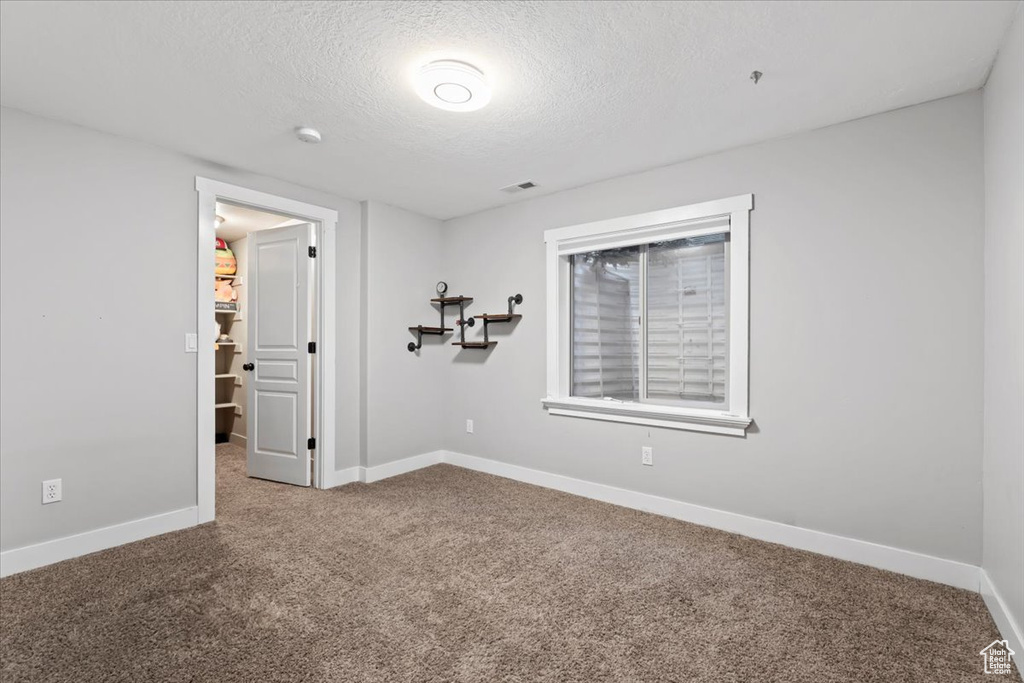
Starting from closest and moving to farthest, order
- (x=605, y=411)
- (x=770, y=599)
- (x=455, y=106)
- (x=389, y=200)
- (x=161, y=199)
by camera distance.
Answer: (x=770, y=599), (x=455, y=106), (x=161, y=199), (x=605, y=411), (x=389, y=200)

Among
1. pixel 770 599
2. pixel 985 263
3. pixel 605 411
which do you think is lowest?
pixel 770 599

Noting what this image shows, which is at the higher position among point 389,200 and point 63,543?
point 389,200

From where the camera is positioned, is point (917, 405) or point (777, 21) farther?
point (917, 405)

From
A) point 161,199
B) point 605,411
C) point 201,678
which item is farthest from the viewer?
point 605,411

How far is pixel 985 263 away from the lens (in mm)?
2154

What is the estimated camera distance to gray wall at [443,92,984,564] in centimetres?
Result: 224

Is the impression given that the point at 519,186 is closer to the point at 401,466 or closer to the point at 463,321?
the point at 463,321

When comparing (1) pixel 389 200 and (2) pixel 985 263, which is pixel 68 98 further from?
(2) pixel 985 263

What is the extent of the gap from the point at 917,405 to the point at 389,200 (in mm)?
3792

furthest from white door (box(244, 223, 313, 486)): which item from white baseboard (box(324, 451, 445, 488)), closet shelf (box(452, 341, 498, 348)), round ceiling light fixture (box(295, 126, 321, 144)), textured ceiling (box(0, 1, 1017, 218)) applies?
closet shelf (box(452, 341, 498, 348))

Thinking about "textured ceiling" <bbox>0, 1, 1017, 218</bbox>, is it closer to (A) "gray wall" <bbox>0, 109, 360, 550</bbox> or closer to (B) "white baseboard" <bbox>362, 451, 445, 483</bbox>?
(A) "gray wall" <bbox>0, 109, 360, 550</bbox>

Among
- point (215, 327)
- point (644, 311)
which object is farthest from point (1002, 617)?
point (215, 327)

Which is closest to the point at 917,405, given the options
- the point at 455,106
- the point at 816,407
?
the point at 816,407

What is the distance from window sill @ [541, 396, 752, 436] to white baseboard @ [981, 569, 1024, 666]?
45.6 inches
